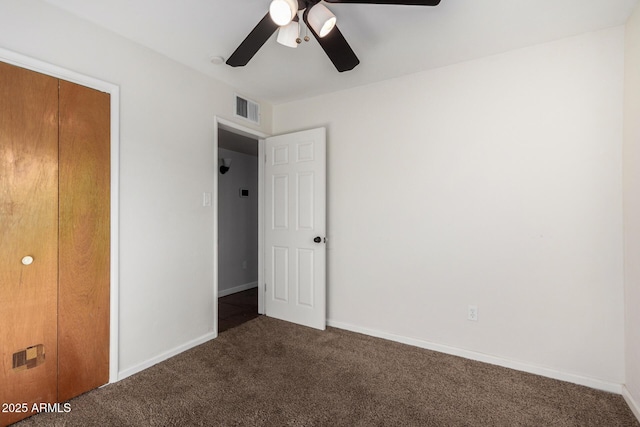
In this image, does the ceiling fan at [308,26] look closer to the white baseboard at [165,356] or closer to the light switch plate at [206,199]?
the light switch plate at [206,199]

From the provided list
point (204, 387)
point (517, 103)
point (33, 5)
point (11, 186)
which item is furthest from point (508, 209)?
point (33, 5)

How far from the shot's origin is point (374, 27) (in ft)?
7.09

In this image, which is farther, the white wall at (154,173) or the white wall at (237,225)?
the white wall at (237,225)

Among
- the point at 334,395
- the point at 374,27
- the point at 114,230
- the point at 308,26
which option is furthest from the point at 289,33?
the point at 334,395

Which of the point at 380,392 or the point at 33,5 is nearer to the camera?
the point at 33,5

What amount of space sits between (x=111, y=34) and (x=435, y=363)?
11.0 ft

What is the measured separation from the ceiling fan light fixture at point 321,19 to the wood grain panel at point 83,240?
152cm

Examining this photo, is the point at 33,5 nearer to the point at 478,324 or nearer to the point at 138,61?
the point at 138,61

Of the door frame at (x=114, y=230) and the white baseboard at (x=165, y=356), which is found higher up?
the door frame at (x=114, y=230)

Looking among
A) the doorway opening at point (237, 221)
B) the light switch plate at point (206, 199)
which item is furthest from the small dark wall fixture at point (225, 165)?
the light switch plate at point (206, 199)

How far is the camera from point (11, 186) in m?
1.75

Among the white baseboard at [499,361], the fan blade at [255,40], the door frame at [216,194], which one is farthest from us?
the door frame at [216,194]

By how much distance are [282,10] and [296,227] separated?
84.2 inches

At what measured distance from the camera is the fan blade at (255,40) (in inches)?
67.9
